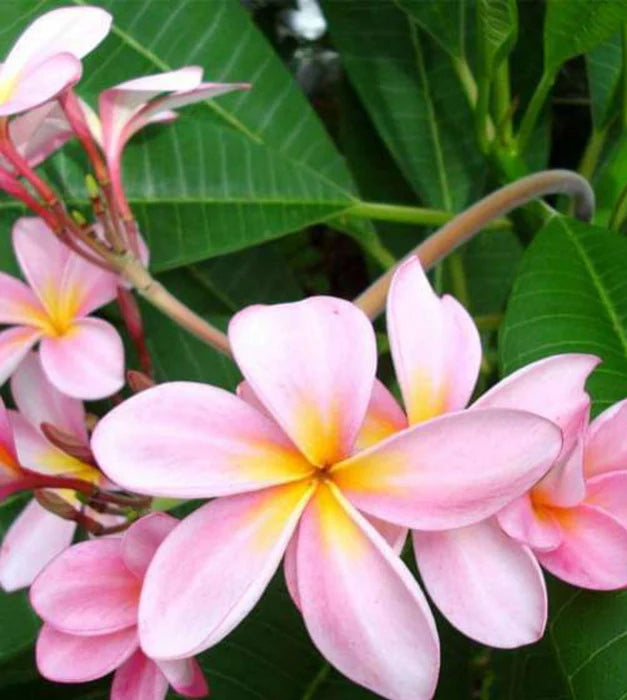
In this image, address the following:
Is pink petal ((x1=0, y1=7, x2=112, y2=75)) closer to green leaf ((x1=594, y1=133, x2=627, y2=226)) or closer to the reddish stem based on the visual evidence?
the reddish stem

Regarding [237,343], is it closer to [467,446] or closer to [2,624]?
[467,446]

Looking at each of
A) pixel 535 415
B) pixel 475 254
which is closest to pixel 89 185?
pixel 535 415

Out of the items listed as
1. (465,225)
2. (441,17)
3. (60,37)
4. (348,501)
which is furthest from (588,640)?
(441,17)

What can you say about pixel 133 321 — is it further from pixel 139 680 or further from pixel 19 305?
pixel 139 680

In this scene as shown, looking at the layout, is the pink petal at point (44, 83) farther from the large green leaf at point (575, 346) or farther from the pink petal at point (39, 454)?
the large green leaf at point (575, 346)

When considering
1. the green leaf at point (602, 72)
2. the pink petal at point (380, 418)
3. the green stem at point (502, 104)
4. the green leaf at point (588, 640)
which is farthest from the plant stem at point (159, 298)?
the green leaf at point (602, 72)

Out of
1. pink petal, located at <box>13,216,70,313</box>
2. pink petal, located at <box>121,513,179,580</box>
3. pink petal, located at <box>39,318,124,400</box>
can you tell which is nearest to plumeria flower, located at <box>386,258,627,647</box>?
pink petal, located at <box>121,513,179,580</box>
